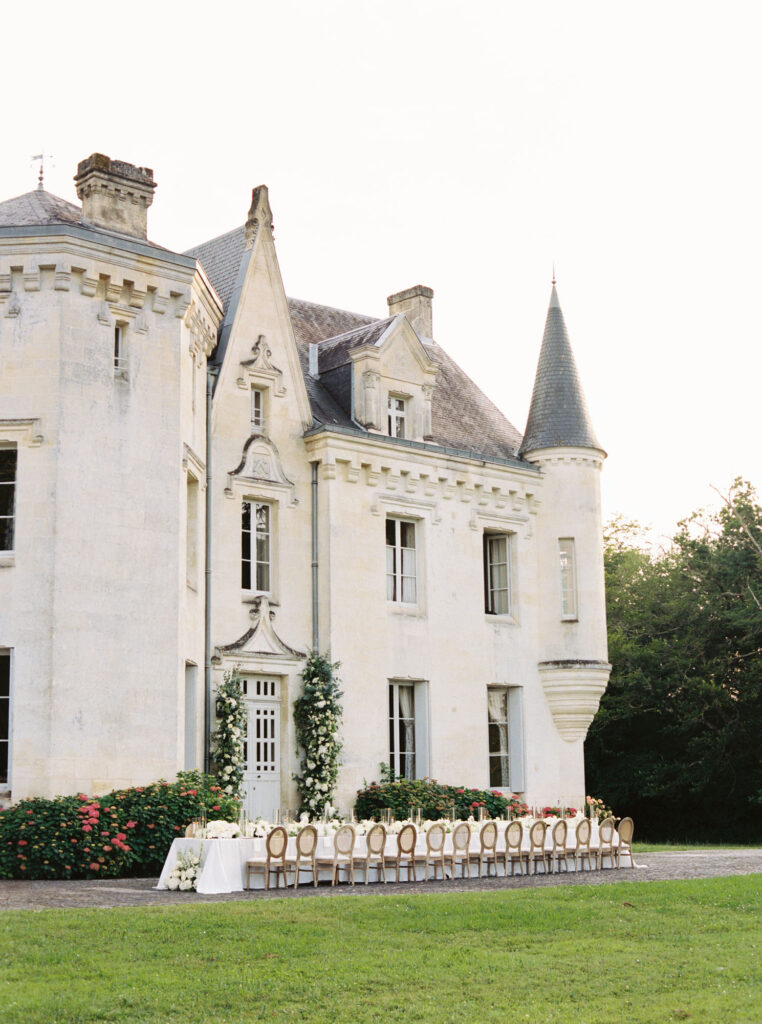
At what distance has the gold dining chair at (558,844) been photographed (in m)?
18.3

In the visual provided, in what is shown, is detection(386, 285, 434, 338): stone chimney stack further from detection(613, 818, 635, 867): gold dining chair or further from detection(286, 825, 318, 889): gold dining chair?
detection(286, 825, 318, 889): gold dining chair

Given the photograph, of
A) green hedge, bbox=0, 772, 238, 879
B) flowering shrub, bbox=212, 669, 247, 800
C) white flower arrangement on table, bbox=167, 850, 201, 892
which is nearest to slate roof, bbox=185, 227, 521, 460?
flowering shrub, bbox=212, 669, 247, 800

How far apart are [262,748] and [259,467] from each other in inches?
196

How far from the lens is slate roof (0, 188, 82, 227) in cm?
1974

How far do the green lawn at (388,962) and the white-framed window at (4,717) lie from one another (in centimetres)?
639

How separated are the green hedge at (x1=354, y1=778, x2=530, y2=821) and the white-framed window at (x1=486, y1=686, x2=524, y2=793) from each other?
1.41m

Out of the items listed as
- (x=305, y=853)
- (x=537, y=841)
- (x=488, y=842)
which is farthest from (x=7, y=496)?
(x=537, y=841)

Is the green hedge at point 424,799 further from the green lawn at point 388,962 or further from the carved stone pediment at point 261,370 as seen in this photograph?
the green lawn at point 388,962

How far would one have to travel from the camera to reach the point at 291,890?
15.1m

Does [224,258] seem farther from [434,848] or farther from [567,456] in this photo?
[434,848]

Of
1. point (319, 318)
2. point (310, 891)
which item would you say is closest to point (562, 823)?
point (310, 891)

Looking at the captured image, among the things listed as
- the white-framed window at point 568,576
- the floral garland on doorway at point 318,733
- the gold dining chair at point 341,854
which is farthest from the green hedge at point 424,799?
the gold dining chair at point 341,854

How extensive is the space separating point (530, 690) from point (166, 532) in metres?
9.88

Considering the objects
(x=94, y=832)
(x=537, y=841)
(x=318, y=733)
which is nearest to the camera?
(x=94, y=832)
